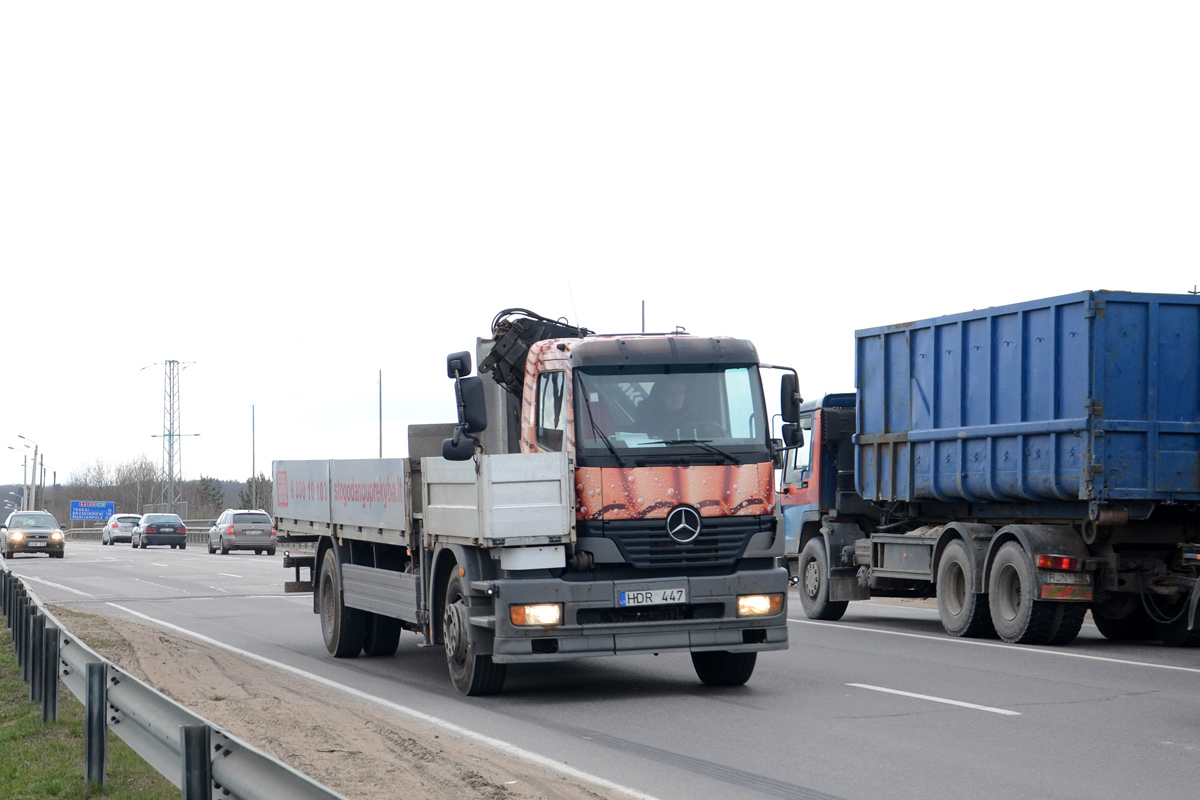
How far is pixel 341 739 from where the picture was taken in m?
9.49

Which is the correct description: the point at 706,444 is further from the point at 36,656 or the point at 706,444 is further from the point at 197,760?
the point at 197,760

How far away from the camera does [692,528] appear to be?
1141cm

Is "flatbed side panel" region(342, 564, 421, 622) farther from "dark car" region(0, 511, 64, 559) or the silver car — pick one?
the silver car

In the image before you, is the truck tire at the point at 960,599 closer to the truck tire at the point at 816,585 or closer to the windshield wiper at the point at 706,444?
the truck tire at the point at 816,585

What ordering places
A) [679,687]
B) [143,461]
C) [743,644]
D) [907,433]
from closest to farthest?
[743,644] < [679,687] < [907,433] < [143,461]

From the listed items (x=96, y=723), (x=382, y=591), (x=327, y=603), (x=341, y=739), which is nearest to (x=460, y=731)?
(x=341, y=739)

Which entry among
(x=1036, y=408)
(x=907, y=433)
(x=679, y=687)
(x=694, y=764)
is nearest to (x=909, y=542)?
(x=907, y=433)

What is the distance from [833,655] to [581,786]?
7363 mm

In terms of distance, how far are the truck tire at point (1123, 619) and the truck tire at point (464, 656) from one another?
761 cm

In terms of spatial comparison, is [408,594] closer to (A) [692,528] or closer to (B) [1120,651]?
(A) [692,528]

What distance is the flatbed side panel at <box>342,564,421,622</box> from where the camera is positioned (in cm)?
1273

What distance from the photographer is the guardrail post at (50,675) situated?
379 inches

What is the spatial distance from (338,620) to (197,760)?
1003 cm

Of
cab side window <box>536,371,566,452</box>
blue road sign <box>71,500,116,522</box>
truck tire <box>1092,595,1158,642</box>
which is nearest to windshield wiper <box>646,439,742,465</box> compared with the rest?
cab side window <box>536,371,566,452</box>
